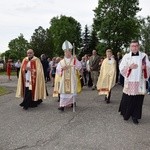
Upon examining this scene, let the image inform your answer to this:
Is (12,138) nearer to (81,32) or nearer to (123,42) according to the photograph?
(123,42)

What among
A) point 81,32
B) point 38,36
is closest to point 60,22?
point 81,32

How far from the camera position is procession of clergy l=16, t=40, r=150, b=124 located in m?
10.6

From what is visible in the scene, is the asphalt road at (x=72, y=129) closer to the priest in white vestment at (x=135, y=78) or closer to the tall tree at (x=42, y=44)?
the priest in white vestment at (x=135, y=78)

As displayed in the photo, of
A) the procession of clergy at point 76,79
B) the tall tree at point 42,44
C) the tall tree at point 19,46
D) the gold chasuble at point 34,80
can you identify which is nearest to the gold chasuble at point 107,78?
the procession of clergy at point 76,79

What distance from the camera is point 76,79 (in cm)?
1307

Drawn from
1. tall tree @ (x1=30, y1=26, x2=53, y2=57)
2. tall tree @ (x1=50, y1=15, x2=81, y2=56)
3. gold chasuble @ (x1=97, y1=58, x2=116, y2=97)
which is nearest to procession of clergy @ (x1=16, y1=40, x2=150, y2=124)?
gold chasuble @ (x1=97, y1=58, x2=116, y2=97)

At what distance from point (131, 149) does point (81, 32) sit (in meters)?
85.2

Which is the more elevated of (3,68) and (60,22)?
(60,22)

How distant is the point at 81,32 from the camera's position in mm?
92375

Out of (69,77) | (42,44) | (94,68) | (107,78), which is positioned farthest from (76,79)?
(42,44)

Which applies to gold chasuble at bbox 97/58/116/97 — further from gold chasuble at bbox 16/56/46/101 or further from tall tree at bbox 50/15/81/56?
tall tree at bbox 50/15/81/56

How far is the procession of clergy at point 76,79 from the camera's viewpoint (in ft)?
34.7

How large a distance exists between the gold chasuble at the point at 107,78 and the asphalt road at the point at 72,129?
907 millimetres

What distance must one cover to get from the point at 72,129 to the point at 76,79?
3.58 m
